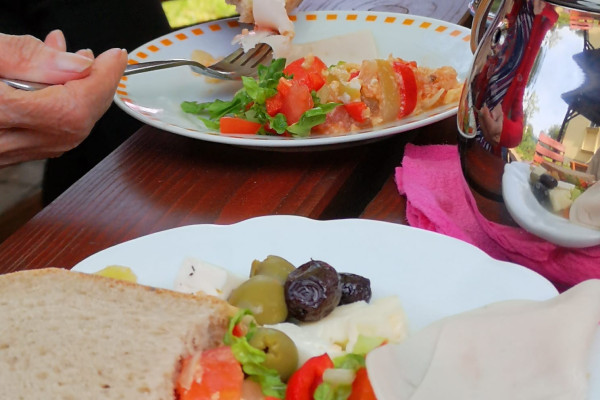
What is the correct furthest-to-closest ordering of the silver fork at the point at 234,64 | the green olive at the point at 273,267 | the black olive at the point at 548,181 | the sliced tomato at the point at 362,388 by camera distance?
1. the silver fork at the point at 234,64
2. the green olive at the point at 273,267
3. the black olive at the point at 548,181
4. the sliced tomato at the point at 362,388

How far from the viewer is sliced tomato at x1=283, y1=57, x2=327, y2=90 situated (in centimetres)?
149

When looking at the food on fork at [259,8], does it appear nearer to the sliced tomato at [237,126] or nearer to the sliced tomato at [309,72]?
the sliced tomato at [309,72]

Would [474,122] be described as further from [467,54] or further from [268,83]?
[467,54]

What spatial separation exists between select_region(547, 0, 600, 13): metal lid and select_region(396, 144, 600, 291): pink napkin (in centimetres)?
30

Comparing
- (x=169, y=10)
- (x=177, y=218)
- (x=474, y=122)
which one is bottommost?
(x=169, y=10)

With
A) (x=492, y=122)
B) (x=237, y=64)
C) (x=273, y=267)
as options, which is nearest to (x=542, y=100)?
(x=492, y=122)

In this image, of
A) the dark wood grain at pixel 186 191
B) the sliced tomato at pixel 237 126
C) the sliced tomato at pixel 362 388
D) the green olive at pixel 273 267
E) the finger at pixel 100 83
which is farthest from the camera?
the sliced tomato at pixel 237 126

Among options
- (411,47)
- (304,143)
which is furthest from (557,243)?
(411,47)

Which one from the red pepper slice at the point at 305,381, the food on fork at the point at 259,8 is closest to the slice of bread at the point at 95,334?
the red pepper slice at the point at 305,381

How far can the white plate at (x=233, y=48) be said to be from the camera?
1.35 m

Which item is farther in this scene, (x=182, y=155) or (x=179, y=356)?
(x=182, y=155)

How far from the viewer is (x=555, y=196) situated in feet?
2.92

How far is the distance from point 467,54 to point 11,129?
1027 millimetres

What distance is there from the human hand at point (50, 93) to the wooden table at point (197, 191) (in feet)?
0.40
